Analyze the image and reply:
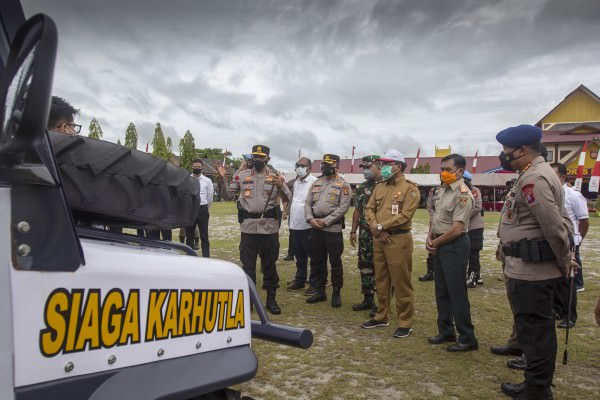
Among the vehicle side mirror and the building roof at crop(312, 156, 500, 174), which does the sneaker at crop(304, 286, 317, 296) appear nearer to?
the vehicle side mirror

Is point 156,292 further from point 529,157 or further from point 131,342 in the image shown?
point 529,157

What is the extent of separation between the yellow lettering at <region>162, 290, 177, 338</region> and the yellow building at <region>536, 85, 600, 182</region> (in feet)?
114

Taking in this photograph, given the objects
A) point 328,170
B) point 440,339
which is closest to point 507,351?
point 440,339

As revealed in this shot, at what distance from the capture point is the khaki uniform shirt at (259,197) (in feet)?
17.0

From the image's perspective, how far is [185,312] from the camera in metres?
1.46

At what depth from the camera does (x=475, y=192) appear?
7.13 metres

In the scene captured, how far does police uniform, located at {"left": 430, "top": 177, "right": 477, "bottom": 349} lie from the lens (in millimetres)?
4004

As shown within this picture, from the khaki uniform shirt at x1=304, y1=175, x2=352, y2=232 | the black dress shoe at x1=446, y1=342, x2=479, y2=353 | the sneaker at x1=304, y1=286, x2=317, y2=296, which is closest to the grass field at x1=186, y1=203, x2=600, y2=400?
the black dress shoe at x1=446, y1=342, x2=479, y2=353

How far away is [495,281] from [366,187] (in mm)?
3047

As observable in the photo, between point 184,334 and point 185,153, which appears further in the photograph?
point 185,153

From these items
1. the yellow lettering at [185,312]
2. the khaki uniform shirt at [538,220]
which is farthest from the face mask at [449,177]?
the yellow lettering at [185,312]

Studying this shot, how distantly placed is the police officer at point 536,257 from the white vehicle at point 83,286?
2.13 m

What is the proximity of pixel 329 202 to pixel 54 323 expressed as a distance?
4.71 metres

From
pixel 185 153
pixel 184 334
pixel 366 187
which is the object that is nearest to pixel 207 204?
pixel 366 187
